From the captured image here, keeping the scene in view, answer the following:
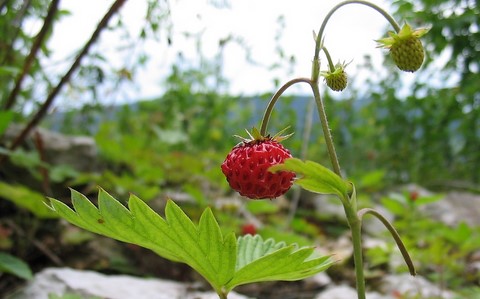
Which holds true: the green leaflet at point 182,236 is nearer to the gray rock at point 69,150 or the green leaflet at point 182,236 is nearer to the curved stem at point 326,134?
the curved stem at point 326,134

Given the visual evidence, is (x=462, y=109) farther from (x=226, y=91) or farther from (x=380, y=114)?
(x=226, y=91)

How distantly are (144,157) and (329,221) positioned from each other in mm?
1770

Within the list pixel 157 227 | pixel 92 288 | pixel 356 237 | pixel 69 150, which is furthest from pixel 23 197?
pixel 356 237

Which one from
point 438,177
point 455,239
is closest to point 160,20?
point 455,239

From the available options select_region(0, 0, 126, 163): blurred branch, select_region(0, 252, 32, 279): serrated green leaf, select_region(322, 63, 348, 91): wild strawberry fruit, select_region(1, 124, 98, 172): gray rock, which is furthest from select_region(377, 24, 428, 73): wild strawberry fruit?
select_region(1, 124, 98, 172): gray rock

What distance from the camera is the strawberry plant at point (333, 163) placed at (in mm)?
918

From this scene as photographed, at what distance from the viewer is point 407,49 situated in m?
1.08

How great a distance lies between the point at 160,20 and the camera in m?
2.26

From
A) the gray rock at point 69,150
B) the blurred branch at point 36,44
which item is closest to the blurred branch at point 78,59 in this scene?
the blurred branch at point 36,44

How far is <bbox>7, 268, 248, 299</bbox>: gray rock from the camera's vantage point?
1920 millimetres

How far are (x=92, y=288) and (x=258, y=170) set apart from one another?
1.13 m

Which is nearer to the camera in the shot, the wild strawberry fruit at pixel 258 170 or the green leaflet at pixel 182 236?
the green leaflet at pixel 182 236

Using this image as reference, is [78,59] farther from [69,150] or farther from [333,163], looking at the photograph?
[69,150]

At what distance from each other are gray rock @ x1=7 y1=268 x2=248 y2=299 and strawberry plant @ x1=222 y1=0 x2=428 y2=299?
101cm
